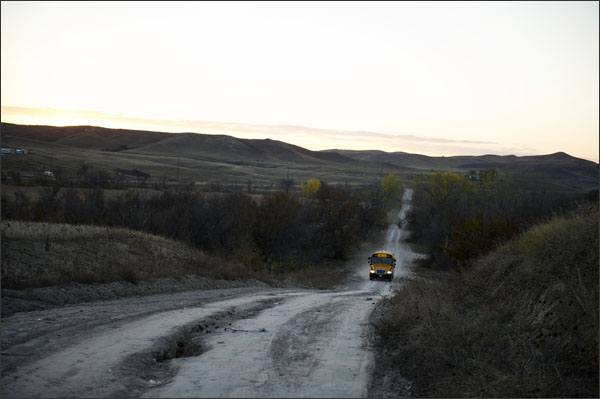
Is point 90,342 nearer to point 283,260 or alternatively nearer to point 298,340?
point 298,340

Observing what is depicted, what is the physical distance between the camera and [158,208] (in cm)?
4831

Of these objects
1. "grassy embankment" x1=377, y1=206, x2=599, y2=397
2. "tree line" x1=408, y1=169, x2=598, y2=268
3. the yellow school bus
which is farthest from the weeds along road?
the yellow school bus

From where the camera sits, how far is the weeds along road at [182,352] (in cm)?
769

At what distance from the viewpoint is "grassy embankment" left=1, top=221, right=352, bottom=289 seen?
675 inches

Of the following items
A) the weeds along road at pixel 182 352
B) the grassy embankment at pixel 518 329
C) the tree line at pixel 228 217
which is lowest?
the tree line at pixel 228 217

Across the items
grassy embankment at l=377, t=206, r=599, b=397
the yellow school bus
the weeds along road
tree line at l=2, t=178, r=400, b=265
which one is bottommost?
the yellow school bus

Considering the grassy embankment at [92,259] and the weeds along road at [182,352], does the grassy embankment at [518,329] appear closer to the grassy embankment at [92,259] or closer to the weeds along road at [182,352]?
the weeds along road at [182,352]

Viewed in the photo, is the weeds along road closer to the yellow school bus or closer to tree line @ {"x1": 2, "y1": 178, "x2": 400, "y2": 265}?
tree line @ {"x1": 2, "y1": 178, "x2": 400, "y2": 265}

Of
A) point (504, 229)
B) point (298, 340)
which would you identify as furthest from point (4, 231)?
point (504, 229)

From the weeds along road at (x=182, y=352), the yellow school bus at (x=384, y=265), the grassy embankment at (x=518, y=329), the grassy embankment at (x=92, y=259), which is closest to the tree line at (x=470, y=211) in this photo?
the yellow school bus at (x=384, y=265)

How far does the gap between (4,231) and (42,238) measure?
4.59ft

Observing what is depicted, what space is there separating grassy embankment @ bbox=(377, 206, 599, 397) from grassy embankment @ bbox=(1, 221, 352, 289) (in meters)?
10.9

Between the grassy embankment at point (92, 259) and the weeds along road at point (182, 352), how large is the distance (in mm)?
2593

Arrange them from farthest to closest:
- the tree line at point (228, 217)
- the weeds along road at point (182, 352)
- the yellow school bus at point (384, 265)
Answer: the tree line at point (228, 217), the yellow school bus at point (384, 265), the weeds along road at point (182, 352)
